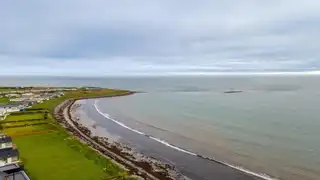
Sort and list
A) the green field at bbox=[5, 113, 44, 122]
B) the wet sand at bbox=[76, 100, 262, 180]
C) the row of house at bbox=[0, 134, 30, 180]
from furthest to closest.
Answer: the green field at bbox=[5, 113, 44, 122] < the wet sand at bbox=[76, 100, 262, 180] < the row of house at bbox=[0, 134, 30, 180]

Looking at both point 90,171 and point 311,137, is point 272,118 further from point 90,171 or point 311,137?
point 90,171

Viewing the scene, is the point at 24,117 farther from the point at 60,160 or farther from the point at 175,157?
the point at 175,157

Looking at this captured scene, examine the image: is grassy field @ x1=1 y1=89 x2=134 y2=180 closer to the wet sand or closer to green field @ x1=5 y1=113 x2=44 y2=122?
the wet sand

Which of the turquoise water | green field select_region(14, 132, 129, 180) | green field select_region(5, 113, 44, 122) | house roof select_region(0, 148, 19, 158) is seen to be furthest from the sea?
house roof select_region(0, 148, 19, 158)

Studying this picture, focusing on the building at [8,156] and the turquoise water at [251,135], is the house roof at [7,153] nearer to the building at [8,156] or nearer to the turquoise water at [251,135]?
the building at [8,156]

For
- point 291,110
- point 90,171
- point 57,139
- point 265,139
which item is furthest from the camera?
point 291,110

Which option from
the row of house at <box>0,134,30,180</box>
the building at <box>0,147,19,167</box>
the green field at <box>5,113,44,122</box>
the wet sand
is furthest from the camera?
the green field at <box>5,113,44,122</box>

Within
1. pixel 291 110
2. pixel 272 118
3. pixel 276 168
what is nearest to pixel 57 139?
pixel 276 168
